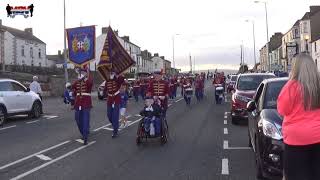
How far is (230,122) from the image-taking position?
17.7 m

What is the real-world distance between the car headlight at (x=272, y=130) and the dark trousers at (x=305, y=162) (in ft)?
7.24

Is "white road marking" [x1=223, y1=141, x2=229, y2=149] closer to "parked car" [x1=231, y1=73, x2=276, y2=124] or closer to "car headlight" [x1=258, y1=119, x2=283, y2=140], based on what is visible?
"parked car" [x1=231, y1=73, x2=276, y2=124]

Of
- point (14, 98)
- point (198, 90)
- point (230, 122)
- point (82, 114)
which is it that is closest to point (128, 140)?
point (82, 114)

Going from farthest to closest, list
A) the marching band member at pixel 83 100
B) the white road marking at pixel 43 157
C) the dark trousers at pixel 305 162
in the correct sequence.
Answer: the marching band member at pixel 83 100, the white road marking at pixel 43 157, the dark trousers at pixel 305 162

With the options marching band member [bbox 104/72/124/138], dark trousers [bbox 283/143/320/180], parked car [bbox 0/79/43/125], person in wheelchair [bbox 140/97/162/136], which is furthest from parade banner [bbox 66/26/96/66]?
dark trousers [bbox 283/143/320/180]

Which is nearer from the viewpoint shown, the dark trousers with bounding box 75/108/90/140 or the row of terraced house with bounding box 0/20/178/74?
the dark trousers with bounding box 75/108/90/140

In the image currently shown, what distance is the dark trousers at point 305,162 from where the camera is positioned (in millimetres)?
4660

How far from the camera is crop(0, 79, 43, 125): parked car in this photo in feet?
63.4

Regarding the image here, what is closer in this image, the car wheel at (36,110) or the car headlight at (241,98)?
the car headlight at (241,98)

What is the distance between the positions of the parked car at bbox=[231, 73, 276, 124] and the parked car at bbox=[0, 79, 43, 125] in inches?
315

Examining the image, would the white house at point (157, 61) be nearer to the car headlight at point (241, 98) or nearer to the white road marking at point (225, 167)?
the car headlight at point (241, 98)

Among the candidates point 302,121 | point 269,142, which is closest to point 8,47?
point 269,142

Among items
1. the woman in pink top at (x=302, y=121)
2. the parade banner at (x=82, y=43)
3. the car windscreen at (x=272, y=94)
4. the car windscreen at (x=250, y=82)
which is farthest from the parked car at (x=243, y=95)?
the woman in pink top at (x=302, y=121)

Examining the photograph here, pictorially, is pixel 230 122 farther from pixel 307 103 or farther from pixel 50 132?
pixel 307 103
